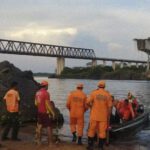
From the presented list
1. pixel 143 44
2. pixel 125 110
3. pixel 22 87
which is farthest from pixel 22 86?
pixel 143 44

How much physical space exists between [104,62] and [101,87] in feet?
596

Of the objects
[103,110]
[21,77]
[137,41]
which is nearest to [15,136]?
A: [103,110]

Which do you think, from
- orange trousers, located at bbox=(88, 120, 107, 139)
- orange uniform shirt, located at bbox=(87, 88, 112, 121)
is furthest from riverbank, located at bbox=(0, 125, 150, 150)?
orange uniform shirt, located at bbox=(87, 88, 112, 121)

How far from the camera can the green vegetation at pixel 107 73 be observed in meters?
180

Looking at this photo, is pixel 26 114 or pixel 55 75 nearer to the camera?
pixel 26 114

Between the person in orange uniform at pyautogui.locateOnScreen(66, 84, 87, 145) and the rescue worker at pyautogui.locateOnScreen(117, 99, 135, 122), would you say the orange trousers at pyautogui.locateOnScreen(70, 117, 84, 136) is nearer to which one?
the person in orange uniform at pyautogui.locateOnScreen(66, 84, 87, 145)

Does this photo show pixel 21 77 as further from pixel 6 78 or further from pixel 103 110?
pixel 103 110

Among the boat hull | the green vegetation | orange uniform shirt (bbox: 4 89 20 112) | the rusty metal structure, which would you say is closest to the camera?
orange uniform shirt (bbox: 4 89 20 112)

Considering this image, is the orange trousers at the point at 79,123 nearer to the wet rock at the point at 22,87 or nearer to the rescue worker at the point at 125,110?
the rescue worker at the point at 125,110

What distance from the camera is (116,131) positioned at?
18562mm

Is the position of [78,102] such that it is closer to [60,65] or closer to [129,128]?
[129,128]

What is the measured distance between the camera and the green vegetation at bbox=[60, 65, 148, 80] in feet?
589

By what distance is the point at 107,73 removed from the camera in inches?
7205

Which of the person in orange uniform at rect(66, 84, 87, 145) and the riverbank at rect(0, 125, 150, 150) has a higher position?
the person in orange uniform at rect(66, 84, 87, 145)
